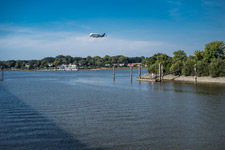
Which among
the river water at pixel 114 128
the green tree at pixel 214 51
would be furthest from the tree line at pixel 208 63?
the river water at pixel 114 128

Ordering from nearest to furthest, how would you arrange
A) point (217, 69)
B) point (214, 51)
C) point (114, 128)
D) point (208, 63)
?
1. point (114, 128)
2. point (217, 69)
3. point (208, 63)
4. point (214, 51)

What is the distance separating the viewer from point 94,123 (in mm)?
18688

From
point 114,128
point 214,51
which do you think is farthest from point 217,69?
point 114,128

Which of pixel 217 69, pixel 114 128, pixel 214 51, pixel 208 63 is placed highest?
pixel 214 51

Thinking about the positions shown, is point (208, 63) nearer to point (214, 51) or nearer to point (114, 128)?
point (214, 51)

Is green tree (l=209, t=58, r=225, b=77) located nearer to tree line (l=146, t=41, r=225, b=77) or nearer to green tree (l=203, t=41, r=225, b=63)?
tree line (l=146, t=41, r=225, b=77)

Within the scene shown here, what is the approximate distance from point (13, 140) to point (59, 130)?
323 centimetres

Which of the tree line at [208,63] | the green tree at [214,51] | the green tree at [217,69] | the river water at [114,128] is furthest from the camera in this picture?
the green tree at [214,51]

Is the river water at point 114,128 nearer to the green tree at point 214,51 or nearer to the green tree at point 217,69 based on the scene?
the green tree at point 217,69

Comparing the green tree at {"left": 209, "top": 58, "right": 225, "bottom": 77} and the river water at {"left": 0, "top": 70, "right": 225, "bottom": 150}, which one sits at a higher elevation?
the green tree at {"left": 209, "top": 58, "right": 225, "bottom": 77}

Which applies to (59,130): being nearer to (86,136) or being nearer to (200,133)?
(86,136)

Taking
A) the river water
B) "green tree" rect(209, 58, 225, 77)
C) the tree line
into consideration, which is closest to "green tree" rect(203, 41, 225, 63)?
the tree line

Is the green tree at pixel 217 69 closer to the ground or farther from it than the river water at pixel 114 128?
farther from it

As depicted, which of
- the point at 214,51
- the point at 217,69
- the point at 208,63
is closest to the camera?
the point at 217,69
